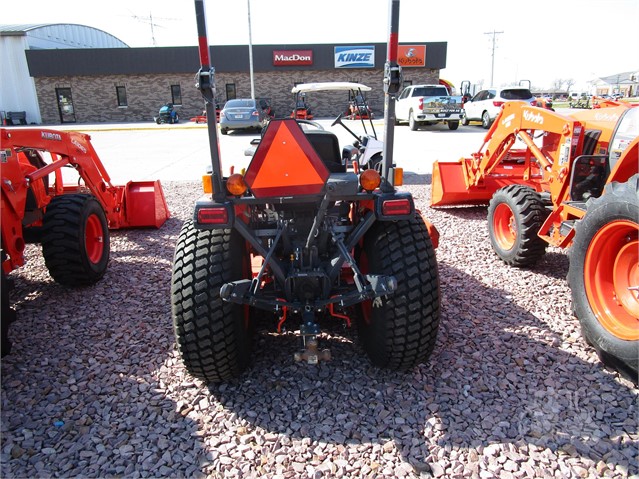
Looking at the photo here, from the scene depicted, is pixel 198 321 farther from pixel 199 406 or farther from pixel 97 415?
pixel 97 415

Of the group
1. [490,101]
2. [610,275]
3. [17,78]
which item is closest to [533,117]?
[610,275]

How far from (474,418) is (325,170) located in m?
1.66

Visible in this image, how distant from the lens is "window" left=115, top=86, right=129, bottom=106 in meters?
28.3

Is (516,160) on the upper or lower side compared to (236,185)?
lower

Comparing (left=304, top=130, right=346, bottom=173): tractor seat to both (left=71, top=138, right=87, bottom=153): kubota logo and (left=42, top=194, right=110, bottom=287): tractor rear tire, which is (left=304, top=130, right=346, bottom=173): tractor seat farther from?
(left=71, top=138, right=87, bottom=153): kubota logo

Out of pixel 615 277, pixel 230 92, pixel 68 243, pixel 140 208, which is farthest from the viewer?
pixel 230 92

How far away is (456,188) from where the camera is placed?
6.70 meters

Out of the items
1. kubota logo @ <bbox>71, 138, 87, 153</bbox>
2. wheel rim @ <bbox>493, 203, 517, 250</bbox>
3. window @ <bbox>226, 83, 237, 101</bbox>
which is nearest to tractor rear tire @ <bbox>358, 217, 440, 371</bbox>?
wheel rim @ <bbox>493, 203, 517, 250</bbox>

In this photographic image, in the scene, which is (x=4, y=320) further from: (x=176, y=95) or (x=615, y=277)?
(x=176, y=95)

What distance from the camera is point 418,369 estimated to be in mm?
3035

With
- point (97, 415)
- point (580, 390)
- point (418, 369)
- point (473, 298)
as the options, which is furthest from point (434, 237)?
point (97, 415)

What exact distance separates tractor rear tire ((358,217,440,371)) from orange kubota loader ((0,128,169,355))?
241 centimetres

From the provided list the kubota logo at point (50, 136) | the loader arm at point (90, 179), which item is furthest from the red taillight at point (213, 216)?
the kubota logo at point (50, 136)

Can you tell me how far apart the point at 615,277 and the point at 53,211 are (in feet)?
15.6
